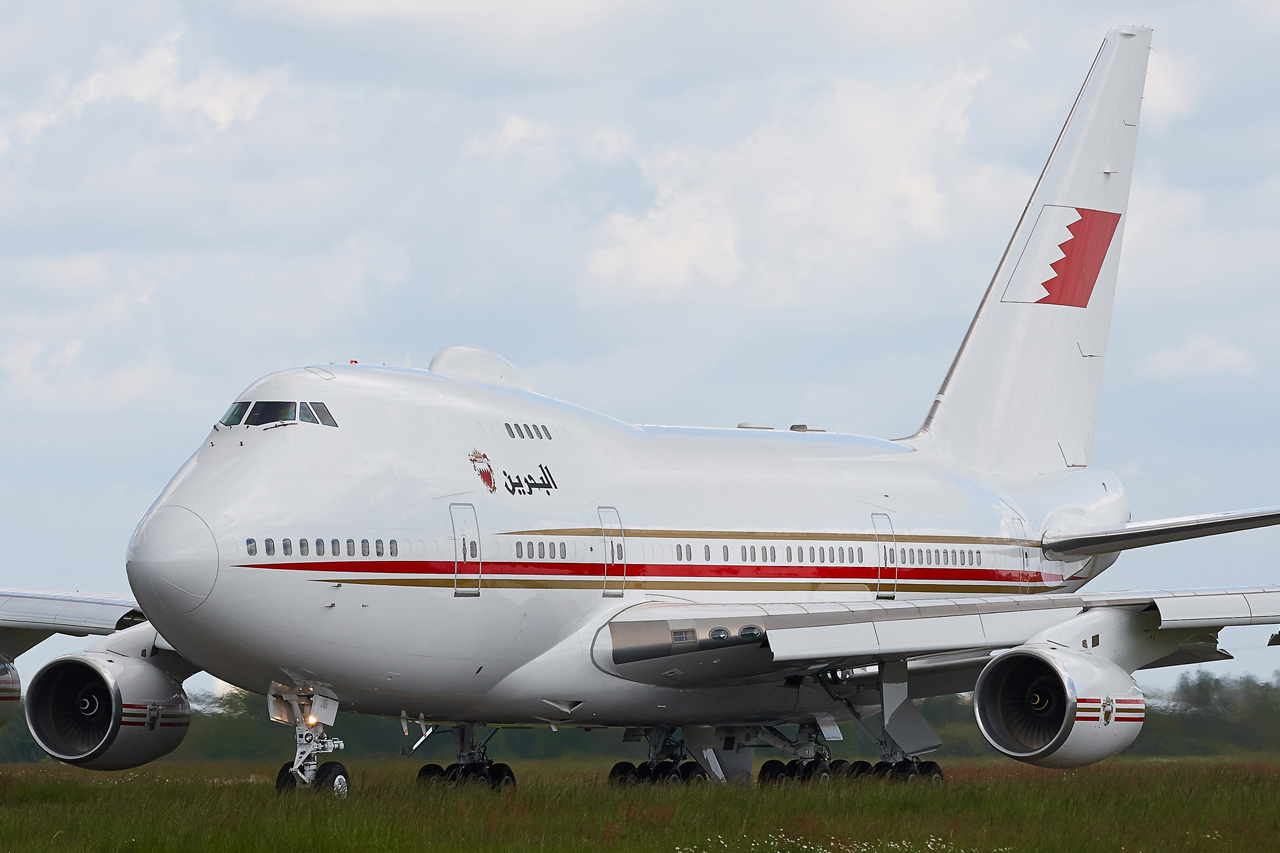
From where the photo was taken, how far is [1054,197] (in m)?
26.0

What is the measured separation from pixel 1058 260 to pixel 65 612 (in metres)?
16.0

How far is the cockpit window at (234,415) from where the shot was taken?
49.1ft

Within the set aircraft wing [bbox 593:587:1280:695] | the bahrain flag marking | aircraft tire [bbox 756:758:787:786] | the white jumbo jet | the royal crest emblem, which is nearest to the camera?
the white jumbo jet

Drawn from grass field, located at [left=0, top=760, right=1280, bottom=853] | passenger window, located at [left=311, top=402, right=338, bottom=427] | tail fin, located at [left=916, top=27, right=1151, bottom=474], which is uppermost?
tail fin, located at [left=916, top=27, right=1151, bottom=474]

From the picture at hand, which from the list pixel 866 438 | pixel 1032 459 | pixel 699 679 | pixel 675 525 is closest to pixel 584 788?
pixel 699 679

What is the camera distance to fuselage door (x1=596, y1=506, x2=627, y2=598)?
17.0 m

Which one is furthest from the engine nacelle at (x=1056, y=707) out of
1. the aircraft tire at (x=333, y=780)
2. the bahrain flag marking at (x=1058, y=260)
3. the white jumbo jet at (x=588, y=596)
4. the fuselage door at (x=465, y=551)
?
the bahrain flag marking at (x=1058, y=260)

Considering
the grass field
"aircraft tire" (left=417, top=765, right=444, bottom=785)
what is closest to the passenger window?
the grass field

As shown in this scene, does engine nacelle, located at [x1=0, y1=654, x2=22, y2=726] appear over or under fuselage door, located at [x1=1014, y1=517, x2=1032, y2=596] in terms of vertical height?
under

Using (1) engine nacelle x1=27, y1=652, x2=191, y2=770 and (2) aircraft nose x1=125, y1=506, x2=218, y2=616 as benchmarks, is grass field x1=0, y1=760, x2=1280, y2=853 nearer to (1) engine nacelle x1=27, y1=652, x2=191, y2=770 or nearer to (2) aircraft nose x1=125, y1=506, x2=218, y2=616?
(1) engine nacelle x1=27, y1=652, x2=191, y2=770

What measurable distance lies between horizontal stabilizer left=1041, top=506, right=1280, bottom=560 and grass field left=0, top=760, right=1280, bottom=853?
3.60m

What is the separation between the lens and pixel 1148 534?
22.1 metres

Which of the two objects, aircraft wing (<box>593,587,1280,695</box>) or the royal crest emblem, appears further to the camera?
aircraft wing (<box>593,587,1280,695</box>)

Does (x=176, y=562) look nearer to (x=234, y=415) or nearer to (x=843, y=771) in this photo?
(x=234, y=415)
